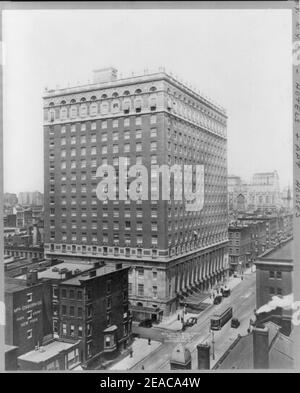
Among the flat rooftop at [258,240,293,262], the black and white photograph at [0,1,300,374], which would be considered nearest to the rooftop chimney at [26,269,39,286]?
the black and white photograph at [0,1,300,374]

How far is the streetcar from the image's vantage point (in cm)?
1399

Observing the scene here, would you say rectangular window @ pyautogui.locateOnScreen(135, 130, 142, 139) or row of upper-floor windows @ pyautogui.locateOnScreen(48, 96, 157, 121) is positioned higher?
row of upper-floor windows @ pyautogui.locateOnScreen(48, 96, 157, 121)

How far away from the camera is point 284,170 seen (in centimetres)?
1256

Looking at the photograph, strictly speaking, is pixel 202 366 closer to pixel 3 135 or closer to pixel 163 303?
pixel 163 303

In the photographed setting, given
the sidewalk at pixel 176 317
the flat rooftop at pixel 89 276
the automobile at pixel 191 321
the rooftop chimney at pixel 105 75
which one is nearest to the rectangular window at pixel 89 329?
the flat rooftop at pixel 89 276

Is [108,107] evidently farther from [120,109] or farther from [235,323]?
[235,323]

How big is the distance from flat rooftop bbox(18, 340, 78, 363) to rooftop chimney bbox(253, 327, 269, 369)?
251 inches

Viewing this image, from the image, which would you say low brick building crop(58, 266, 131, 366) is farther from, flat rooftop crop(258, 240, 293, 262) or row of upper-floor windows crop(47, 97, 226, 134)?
row of upper-floor windows crop(47, 97, 226, 134)

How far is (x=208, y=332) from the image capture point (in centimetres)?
1432

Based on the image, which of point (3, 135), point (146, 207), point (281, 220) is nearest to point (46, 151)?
point (3, 135)

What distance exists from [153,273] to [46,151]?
277 inches

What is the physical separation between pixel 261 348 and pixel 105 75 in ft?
36.8

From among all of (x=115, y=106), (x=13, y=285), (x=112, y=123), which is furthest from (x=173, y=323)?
(x=115, y=106)

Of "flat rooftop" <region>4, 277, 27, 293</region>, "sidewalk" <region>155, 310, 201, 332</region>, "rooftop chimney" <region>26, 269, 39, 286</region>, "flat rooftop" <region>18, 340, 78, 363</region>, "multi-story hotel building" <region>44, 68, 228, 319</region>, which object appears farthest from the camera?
"multi-story hotel building" <region>44, 68, 228, 319</region>
